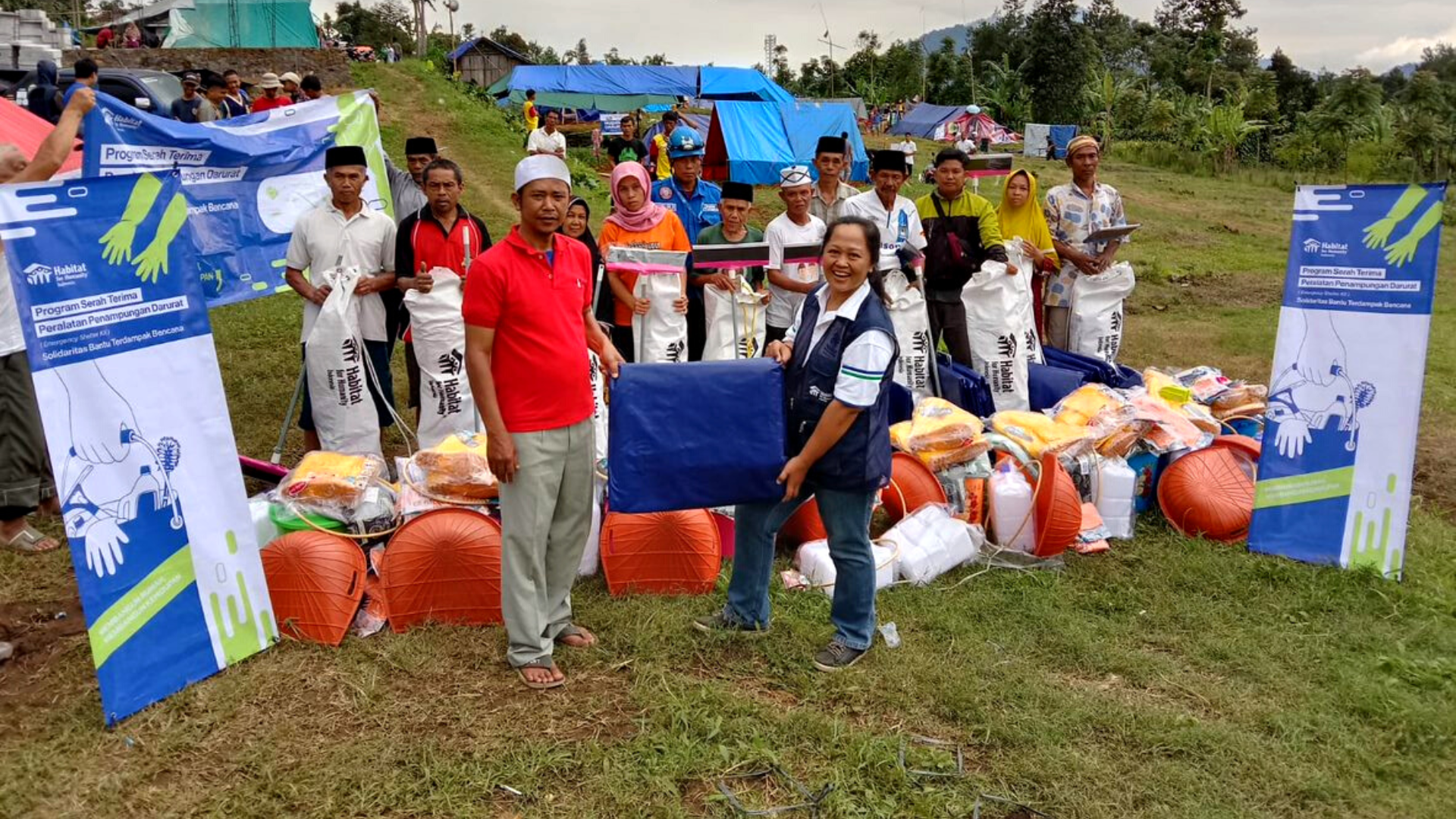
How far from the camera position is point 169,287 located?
11.7ft

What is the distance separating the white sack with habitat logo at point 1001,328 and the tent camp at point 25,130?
18.8 ft

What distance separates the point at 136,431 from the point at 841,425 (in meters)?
2.42

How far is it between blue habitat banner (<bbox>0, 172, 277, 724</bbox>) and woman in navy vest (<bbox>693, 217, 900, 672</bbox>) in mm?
1951

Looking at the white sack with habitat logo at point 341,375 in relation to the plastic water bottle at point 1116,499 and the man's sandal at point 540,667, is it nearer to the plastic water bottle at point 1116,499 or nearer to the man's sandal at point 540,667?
the man's sandal at point 540,667

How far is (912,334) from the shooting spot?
605cm

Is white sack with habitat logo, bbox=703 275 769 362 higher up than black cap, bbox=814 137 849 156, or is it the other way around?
black cap, bbox=814 137 849 156

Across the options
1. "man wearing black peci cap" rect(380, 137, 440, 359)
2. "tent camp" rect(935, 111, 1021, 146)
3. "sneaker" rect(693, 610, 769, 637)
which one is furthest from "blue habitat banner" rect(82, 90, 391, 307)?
"tent camp" rect(935, 111, 1021, 146)

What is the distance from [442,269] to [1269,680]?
13.7 feet

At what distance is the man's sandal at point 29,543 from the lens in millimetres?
4758

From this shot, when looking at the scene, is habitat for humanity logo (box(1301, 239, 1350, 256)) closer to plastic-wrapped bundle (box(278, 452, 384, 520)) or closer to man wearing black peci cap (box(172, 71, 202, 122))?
plastic-wrapped bundle (box(278, 452, 384, 520))

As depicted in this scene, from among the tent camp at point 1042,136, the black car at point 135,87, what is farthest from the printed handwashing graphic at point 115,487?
the tent camp at point 1042,136

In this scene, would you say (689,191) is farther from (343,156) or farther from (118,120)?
(118,120)

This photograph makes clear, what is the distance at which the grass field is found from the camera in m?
3.12

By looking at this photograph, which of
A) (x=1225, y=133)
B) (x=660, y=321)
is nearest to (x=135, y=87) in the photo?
(x=660, y=321)
